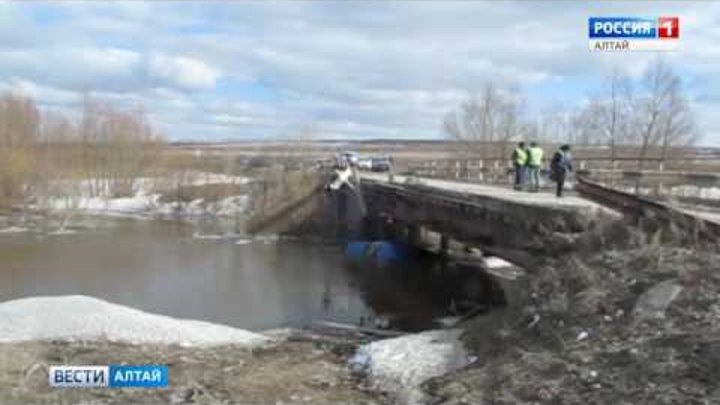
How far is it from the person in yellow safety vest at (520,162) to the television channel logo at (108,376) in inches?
781

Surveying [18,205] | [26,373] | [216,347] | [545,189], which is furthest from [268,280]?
[18,205]

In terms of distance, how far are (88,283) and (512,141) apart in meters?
52.9

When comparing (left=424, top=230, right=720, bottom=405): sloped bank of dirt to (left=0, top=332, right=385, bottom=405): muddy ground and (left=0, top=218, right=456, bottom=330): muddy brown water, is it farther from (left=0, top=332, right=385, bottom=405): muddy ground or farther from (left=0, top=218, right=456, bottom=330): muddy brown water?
(left=0, top=218, right=456, bottom=330): muddy brown water

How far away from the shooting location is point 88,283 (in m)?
31.1

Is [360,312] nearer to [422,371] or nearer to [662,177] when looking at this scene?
[662,177]

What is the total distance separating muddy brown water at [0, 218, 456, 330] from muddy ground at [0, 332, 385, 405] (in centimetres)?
766

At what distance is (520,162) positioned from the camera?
2998 cm

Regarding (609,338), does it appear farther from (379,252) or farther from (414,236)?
(414,236)

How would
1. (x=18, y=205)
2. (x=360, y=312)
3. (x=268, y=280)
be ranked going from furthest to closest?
(x=18, y=205) < (x=268, y=280) < (x=360, y=312)

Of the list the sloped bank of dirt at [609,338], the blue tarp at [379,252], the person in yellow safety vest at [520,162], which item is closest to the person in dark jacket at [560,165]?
the person in yellow safety vest at [520,162]

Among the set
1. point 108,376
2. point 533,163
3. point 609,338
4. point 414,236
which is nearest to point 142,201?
point 414,236

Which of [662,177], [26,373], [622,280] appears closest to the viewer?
[26,373]

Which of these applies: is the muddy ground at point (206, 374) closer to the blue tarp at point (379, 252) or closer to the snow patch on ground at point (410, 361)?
the snow patch on ground at point (410, 361)

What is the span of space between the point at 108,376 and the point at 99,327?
4849 mm
